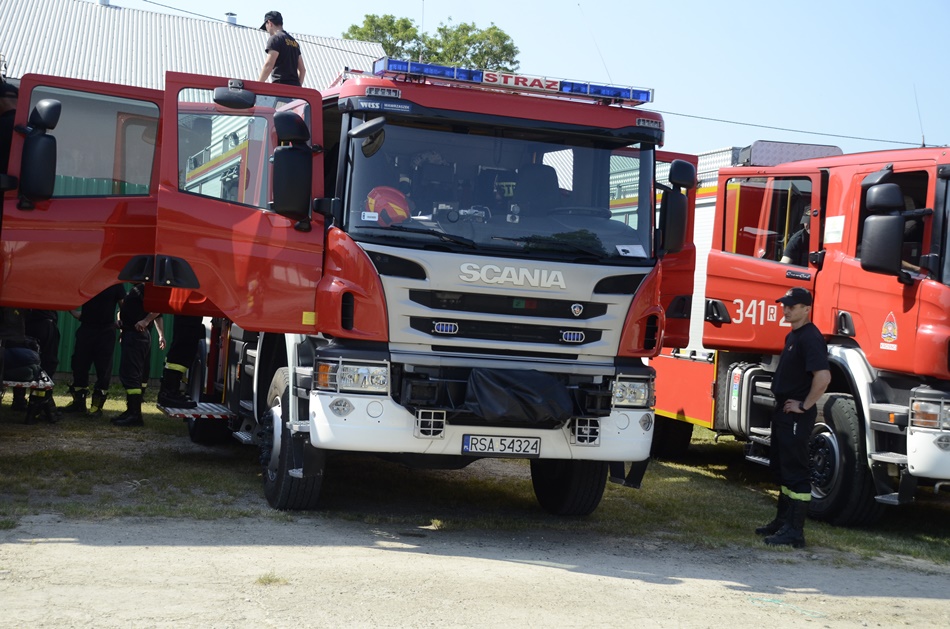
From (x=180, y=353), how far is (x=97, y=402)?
239cm

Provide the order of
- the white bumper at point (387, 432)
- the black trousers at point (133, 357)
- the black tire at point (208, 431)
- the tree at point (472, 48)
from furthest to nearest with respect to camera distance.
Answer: the tree at point (472, 48), the black trousers at point (133, 357), the black tire at point (208, 431), the white bumper at point (387, 432)

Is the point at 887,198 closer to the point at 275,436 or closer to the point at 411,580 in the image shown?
the point at 411,580

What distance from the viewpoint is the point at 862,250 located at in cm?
829

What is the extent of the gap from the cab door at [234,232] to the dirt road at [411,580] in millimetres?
1498

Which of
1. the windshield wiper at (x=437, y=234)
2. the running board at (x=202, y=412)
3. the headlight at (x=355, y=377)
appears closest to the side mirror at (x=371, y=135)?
the windshield wiper at (x=437, y=234)

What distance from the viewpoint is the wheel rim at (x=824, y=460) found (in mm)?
8758

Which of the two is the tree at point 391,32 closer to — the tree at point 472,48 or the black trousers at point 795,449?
the tree at point 472,48

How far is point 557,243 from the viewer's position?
7.39 m

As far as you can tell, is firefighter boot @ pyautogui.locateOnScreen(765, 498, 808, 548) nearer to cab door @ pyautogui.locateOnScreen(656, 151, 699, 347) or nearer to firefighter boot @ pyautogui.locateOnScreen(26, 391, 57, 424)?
cab door @ pyautogui.locateOnScreen(656, 151, 699, 347)

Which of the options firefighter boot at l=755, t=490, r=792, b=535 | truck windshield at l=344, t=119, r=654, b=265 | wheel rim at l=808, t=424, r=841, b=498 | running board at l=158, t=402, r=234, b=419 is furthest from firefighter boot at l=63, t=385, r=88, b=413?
wheel rim at l=808, t=424, r=841, b=498

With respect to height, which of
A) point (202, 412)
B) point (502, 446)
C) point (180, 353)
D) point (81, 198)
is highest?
point (81, 198)

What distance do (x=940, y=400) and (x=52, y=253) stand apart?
6196mm

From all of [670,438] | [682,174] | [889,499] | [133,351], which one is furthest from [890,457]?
[133,351]

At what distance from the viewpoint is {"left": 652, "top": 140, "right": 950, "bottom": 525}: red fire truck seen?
7988 millimetres
